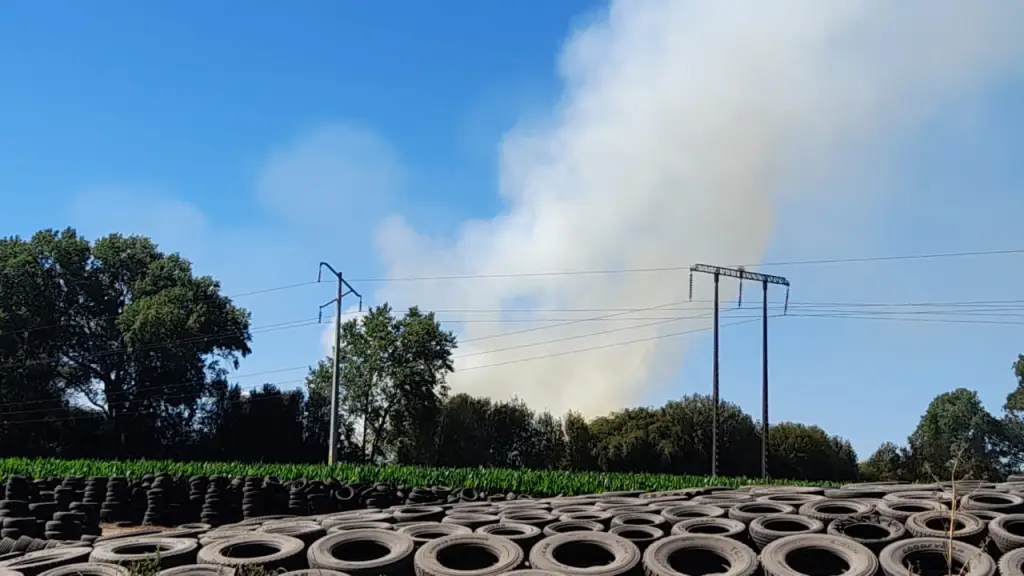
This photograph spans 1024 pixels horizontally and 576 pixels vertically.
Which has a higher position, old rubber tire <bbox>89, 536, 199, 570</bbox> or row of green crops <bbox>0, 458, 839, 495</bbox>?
old rubber tire <bbox>89, 536, 199, 570</bbox>

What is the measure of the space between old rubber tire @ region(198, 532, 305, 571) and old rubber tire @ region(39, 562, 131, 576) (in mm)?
734

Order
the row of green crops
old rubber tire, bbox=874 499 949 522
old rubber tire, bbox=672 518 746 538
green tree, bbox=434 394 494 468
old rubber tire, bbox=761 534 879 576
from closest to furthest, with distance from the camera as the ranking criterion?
old rubber tire, bbox=761 534 879 576 < old rubber tire, bbox=672 518 746 538 < old rubber tire, bbox=874 499 949 522 < the row of green crops < green tree, bbox=434 394 494 468

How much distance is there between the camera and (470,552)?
8281 millimetres

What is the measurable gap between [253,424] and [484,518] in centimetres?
4618

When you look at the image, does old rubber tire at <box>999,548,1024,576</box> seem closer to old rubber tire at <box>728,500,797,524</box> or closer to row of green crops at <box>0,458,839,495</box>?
old rubber tire at <box>728,500,797,524</box>

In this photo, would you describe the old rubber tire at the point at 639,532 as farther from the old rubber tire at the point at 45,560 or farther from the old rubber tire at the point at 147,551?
the old rubber tire at the point at 45,560

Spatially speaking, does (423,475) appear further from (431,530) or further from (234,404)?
(234,404)

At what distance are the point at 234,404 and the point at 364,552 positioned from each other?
48.6 meters

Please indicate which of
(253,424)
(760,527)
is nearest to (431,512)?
(760,527)

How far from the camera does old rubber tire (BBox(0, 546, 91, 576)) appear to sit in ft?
26.2

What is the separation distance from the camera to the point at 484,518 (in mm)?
10547

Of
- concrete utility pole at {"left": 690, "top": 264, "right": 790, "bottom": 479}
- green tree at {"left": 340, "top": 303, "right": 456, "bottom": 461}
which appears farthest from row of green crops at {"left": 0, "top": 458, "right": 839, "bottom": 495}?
green tree at {"left": 340, "top": 303, "right": 456, "bottom": 461}

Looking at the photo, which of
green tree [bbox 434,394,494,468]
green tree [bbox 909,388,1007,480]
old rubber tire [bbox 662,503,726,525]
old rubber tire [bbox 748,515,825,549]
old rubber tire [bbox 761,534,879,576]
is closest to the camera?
old rubber tire [bbox 761,534,879,576]

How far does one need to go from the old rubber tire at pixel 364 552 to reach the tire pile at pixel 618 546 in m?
0.01
